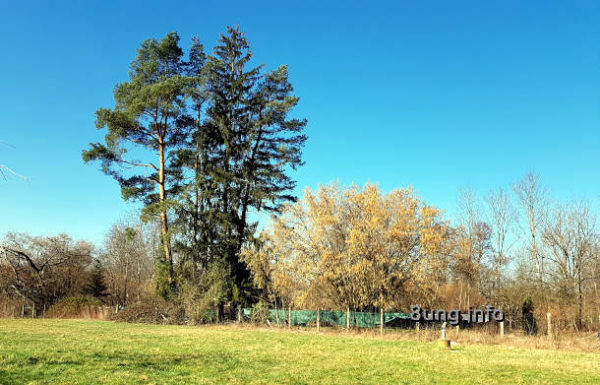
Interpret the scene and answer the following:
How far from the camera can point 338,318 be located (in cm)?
2303

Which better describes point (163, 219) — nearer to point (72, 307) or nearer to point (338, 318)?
point (72, 307)

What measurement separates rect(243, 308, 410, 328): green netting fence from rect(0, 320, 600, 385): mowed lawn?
6.34 m

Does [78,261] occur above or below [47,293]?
above

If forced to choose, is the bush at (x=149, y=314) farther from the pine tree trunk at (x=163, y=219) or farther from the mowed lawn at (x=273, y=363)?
the mowed lawn at (x=273, y=363)

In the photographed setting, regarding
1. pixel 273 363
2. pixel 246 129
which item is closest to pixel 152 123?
pixel 246 129

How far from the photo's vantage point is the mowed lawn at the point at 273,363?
29.9ft

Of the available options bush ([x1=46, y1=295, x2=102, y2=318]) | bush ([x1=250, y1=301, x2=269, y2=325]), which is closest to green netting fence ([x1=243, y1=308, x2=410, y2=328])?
bush ([x1=250, y1=301, x2=269, y2=325])

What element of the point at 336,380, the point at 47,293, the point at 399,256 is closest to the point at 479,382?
the point at 336,380

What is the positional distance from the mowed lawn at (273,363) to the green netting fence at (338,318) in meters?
6.34

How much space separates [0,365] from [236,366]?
498cm

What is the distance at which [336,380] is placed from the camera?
9445 mm

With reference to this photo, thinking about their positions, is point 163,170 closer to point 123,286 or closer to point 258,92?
point 258,92

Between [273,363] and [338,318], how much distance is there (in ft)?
39.0

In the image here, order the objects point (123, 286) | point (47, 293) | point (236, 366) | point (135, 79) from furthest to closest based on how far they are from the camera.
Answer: point (123, 286)
point (47, 293)
point (135, 79)
point (236, 366)
